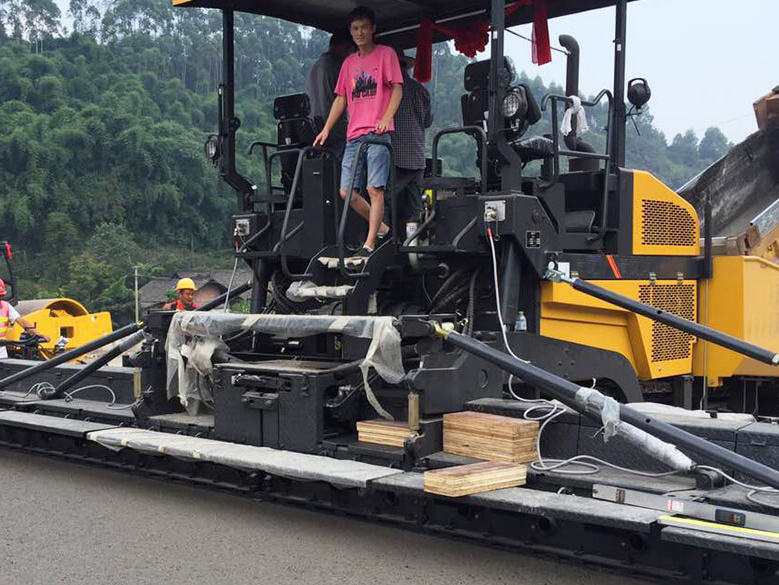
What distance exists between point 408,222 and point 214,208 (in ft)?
250

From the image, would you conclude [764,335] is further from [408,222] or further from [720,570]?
[720,570]

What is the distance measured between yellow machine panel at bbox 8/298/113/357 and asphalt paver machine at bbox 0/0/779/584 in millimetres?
7575

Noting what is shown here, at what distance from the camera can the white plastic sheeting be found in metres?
5.66

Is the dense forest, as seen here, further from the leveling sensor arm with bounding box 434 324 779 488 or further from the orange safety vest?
the leveling sensor arm with bounding box 434 324 779 488

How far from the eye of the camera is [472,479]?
480 centimetres

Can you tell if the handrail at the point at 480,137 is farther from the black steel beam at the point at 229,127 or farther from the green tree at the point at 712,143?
the green tree at the point at 712,143

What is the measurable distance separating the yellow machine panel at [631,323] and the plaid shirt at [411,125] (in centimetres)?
152

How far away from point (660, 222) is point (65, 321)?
1157 cm

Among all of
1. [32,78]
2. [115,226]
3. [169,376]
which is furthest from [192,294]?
[32,78]

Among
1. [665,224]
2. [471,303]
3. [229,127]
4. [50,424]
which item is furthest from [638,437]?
[229,127]

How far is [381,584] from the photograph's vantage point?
4.71 metres

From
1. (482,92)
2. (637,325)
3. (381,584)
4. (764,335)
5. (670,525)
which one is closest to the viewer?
(670,525)

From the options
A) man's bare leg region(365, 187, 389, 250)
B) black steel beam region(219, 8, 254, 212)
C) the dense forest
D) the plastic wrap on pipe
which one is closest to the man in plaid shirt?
man's bare leg region(365, 187, 389, 250)

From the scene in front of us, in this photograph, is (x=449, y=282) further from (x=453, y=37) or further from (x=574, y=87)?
(x=453, y=37)
